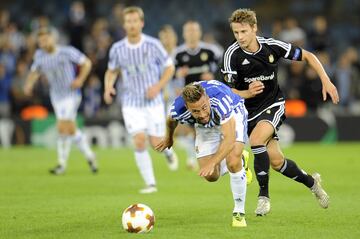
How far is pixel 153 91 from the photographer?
1208 centimetres

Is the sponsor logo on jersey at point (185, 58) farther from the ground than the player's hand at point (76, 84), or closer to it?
farther from the ground

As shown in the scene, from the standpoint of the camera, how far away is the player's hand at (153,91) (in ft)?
39.6

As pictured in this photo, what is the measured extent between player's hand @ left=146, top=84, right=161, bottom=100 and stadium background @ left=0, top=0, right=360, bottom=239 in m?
1.43

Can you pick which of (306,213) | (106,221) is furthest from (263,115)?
(106,221)

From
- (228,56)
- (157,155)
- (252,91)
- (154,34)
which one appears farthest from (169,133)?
(154,34)

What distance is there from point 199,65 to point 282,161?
6891 mm

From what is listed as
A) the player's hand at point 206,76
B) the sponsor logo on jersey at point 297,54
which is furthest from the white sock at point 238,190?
the player's hand at point 206,76

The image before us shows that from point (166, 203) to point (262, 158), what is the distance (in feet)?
6.31

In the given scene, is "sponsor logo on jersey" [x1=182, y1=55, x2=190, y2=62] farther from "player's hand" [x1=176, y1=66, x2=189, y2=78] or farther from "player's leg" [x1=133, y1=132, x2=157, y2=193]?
"player's leg" [x1=133, y1=132, x2=157, y2=193]

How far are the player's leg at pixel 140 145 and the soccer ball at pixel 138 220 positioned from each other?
12.8 ft

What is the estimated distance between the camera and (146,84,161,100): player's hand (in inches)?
476

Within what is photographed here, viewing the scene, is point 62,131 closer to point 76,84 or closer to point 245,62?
point 76,84

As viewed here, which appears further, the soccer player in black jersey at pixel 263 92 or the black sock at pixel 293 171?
the black sock at pixel 293 171

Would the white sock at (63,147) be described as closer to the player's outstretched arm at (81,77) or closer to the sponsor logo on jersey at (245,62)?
the player's outstretched arm at (81,77)
